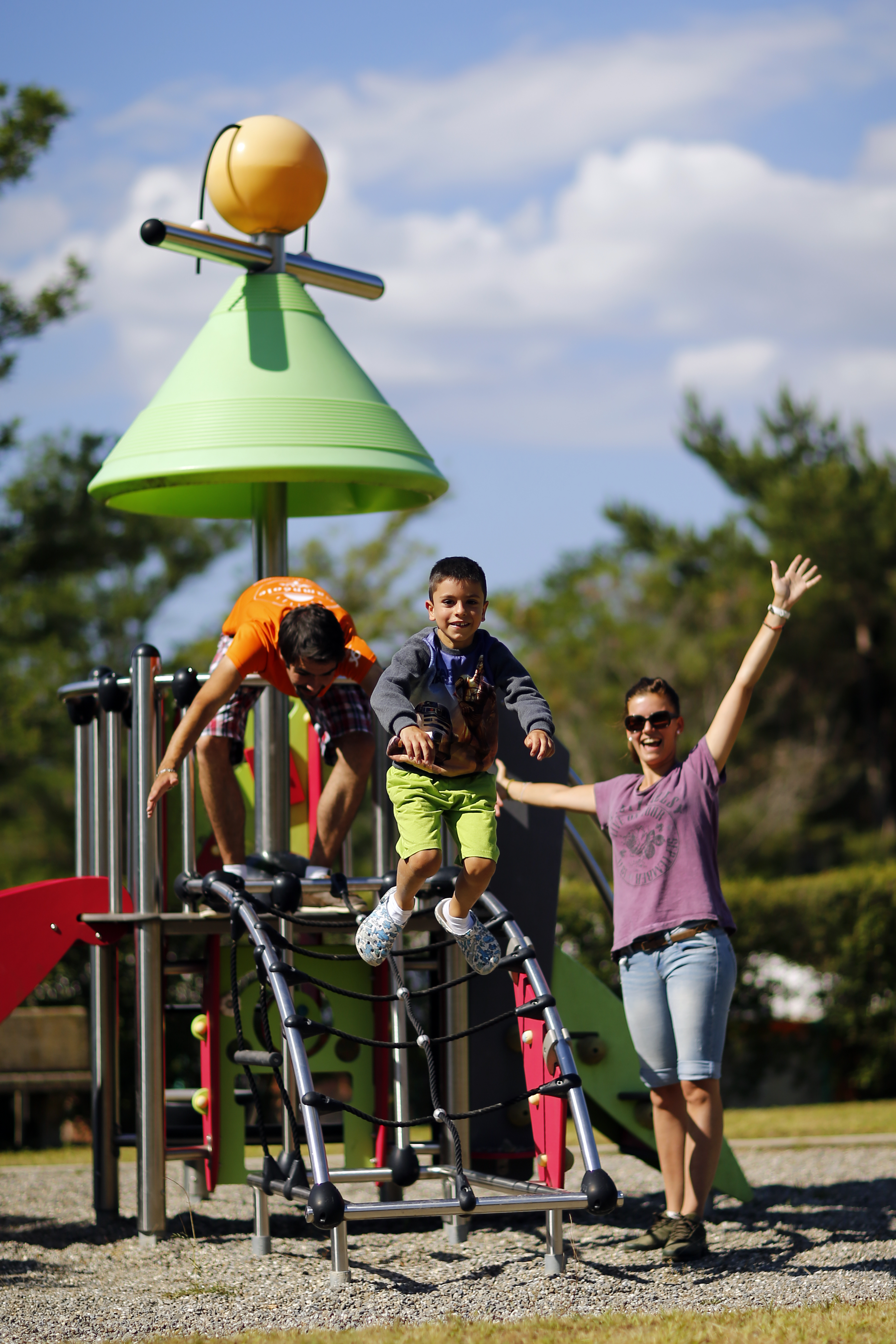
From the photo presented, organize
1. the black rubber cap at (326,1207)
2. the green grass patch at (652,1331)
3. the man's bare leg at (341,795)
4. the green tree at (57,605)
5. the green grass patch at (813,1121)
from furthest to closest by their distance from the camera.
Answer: the green tree at (57,605) → the green grass patch at (813,1121) → the man's bare leg at (341,795) → the black rubber cap at (326,1207) → the green grass patch at (652,1331)

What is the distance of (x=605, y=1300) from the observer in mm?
4602

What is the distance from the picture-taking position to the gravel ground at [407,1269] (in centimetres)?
452

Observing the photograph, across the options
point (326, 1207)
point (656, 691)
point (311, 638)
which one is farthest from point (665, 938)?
point (311, 638)

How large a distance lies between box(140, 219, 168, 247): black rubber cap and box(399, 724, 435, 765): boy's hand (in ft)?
10.2

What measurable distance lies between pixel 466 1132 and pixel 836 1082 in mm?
8403

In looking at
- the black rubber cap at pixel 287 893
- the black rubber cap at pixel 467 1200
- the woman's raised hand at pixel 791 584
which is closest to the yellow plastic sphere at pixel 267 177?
the woman's raised hand at pixel 791 584

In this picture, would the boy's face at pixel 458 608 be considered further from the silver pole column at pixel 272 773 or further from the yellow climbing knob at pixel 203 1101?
the yellow climbing knob at pixel 203 1101

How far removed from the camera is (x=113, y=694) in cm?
629

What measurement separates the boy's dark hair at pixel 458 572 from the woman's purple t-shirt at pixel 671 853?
0.93 metres

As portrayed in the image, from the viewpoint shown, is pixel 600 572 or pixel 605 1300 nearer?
pixel 605 1300

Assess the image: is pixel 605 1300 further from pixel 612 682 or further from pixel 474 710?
pixel 612 682

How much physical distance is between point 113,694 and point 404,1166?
244cm

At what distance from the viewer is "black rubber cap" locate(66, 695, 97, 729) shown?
6.63 m

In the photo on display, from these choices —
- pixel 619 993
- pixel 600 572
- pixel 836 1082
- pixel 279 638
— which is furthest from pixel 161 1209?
pixel 600 572
